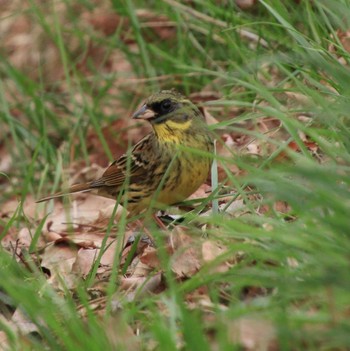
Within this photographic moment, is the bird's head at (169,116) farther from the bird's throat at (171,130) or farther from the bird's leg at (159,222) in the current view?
the bird's leg at (159,222)

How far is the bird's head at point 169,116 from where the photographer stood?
5.77 m

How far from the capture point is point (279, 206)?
15.5ft

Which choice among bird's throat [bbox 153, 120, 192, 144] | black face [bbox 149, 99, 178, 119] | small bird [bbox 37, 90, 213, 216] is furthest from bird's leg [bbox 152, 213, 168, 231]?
black face [bbox 149, 99, 178, 119]

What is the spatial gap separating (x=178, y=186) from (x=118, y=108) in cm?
249

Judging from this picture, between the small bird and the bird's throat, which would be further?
the bird's throat

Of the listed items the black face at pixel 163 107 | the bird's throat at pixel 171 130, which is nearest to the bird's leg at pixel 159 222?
the bird's throat at pixel 171 130

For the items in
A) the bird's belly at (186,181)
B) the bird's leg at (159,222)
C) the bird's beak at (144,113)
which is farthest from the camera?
the bird's beak at (144,113)

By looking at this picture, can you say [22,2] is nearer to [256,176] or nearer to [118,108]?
[118,108]

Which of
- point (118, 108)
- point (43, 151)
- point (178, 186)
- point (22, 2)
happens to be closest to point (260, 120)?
point (178, 186)

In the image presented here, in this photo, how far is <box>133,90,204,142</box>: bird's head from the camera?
18.9 ft

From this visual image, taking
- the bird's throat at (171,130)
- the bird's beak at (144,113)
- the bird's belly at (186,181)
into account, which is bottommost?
the bird's belly at (186,181)

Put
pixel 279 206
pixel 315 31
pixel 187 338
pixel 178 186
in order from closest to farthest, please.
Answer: pixel 187 338 → pixel 279 206 → pixel 315 31 → pixel 178 186

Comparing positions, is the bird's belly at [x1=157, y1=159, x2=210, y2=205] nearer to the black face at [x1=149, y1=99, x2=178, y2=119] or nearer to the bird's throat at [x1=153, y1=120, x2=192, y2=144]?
the bird's throat at [x1=153, y1=120, x2=192, y2=144]

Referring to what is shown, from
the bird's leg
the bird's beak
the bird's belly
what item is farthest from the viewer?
the bird's beak
